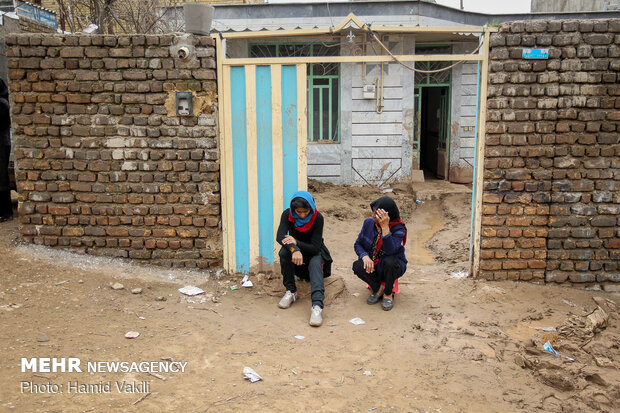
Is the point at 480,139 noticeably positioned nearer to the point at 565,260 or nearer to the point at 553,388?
Result: the point at 565,260

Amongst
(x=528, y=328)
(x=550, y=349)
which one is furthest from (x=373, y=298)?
(x=550, y=349)

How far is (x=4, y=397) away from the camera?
9.70 ft

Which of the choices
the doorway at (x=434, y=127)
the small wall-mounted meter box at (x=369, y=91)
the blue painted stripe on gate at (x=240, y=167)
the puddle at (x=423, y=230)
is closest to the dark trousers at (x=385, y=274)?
the blue painted stripe on gate at (x=240, y=167)

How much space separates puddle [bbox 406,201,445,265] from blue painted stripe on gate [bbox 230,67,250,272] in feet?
8.04

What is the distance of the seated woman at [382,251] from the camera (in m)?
4.45

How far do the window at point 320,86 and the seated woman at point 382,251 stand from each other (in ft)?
22.2

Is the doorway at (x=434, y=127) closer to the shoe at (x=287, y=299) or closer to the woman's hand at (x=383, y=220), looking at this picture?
the woman's hand at (x=383, y=220)

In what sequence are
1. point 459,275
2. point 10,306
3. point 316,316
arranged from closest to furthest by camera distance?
point 10,306
point 316,316
point 459,275

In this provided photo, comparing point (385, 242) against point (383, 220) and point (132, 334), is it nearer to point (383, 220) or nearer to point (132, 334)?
point (383, 220)

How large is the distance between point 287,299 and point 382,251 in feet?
3.26

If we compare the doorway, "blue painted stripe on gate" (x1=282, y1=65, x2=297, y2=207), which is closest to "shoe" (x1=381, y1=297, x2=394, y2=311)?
"blue painted stripe on gate" (x1=282, y1=65, x2=297, y2=207)

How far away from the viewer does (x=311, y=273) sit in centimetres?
451

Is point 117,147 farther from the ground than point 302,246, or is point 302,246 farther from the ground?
point 117,147

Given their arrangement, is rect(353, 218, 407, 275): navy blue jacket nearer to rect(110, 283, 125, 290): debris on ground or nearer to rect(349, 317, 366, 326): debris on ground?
rect(349, 317, 366, 326): debris on ground
